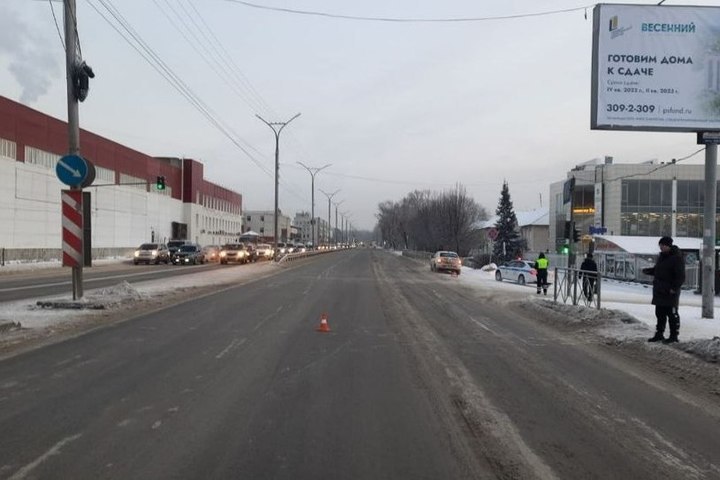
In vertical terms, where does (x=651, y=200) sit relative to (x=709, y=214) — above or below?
above

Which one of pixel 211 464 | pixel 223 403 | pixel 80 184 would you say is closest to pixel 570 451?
pixel 211 464

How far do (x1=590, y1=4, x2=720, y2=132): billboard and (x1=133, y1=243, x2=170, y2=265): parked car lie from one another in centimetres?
4217

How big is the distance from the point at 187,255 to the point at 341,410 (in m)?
47.3

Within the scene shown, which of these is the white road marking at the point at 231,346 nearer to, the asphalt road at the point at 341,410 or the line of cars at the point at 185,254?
the asphalt road at the point at 341,410

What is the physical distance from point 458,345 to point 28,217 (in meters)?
44.1

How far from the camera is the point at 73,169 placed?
14.7 metres

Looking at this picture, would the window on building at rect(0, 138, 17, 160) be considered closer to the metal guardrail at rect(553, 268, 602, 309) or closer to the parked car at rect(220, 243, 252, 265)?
the parked car at rect(220, 243, 252, 265)

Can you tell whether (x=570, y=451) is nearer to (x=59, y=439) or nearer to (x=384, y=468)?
(x=384, y=468)

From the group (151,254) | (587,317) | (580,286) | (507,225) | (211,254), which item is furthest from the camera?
(507,225)

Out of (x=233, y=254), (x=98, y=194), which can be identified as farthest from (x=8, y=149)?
(x=233, y=254)

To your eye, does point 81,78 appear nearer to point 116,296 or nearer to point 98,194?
point 116,296

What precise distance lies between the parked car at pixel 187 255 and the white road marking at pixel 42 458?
47446 millimetres

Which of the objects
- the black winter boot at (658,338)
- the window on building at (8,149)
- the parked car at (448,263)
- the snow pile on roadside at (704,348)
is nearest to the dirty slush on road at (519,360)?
the snow pile on roadside at (704,348)

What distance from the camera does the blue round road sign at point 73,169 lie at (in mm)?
14570
